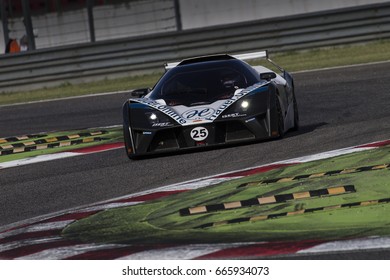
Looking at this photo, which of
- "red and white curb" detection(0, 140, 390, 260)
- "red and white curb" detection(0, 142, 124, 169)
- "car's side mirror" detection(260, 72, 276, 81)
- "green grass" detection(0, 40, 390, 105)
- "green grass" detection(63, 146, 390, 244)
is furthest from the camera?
"green grass" detection(0, 40, 390, 105)

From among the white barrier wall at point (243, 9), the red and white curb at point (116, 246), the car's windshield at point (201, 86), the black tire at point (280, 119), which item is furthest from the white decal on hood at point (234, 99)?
the white barrier wall at point (243, 9)

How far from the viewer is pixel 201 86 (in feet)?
40.8

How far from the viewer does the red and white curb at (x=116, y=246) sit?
655cm

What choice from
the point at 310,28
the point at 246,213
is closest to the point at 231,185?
the point at 246,213

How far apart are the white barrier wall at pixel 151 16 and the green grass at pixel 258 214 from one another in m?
22.9

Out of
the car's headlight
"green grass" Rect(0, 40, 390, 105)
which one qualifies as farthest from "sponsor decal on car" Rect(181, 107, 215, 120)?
"green grass" Rect(0, 40, 390, 105)

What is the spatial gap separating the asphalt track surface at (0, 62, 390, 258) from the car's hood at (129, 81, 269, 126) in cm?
39

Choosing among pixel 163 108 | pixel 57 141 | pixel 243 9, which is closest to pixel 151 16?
pixel 243 9

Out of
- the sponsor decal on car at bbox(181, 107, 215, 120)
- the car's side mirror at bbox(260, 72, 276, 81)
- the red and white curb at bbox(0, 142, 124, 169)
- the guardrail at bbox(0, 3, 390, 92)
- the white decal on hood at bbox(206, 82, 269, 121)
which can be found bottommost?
the guardrail at bbox(0, 3, 390, 92)

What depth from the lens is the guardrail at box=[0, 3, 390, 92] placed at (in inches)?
909

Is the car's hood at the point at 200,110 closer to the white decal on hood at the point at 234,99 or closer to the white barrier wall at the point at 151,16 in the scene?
the white decal on hood at the point at 234,99

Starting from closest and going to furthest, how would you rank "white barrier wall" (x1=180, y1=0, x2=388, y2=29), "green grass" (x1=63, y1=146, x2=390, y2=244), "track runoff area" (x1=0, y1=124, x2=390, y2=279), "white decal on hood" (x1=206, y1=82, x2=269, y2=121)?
1. "track runoff area" (x1=0, y1=124, x2=390, y2=279)
2. "green grass" (x1=63, y1=146, x2=390, y2=244)
3. "white decal on hood" (x1=206, y1=82, x2=269, y2=121)
4. "white barrier wall" (x1=180, y1=0, x2=388, y2=29)

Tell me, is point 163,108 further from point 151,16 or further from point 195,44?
point 151,16

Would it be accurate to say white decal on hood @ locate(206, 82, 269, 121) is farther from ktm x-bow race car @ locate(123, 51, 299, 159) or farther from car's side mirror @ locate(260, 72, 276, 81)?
car's side mirror @ locate(260, 72, 276, 81)
